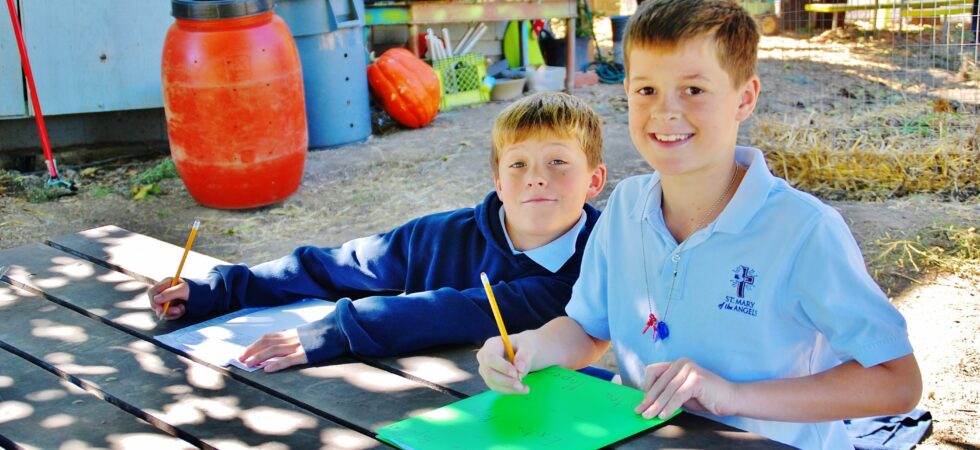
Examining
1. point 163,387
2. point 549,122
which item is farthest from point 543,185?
point 163,387

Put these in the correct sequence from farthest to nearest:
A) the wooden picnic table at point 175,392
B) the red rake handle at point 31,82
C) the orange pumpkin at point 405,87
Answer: the orange pumpkin at point 405,87 < the red rake handle at point 31,82 < the wooden picnic table at point 175,392

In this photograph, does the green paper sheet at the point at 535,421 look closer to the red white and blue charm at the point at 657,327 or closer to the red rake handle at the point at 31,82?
the red white and blue charm at the point at 657,327

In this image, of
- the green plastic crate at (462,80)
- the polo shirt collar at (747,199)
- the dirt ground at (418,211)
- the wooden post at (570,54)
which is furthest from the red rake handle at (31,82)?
→ the polo shirt collar at (747,199)

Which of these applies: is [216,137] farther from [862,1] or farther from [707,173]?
[862,1]

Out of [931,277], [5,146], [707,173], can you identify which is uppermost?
[707,173]

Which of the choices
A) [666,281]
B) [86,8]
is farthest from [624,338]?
[86,8]

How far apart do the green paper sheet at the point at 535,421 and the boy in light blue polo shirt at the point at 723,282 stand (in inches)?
1.5

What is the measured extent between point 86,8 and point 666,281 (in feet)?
19.3

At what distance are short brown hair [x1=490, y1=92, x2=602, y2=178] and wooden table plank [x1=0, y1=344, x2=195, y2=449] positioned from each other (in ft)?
3.37

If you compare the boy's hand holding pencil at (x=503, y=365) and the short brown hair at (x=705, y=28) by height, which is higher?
the short brown hair at (x=705, y=28)

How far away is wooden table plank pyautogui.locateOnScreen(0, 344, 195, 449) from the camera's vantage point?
1.69 m

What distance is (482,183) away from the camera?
6.19 metres

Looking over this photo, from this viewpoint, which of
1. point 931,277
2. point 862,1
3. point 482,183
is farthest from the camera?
point 862,1

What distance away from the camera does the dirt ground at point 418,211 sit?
11.6 ft
